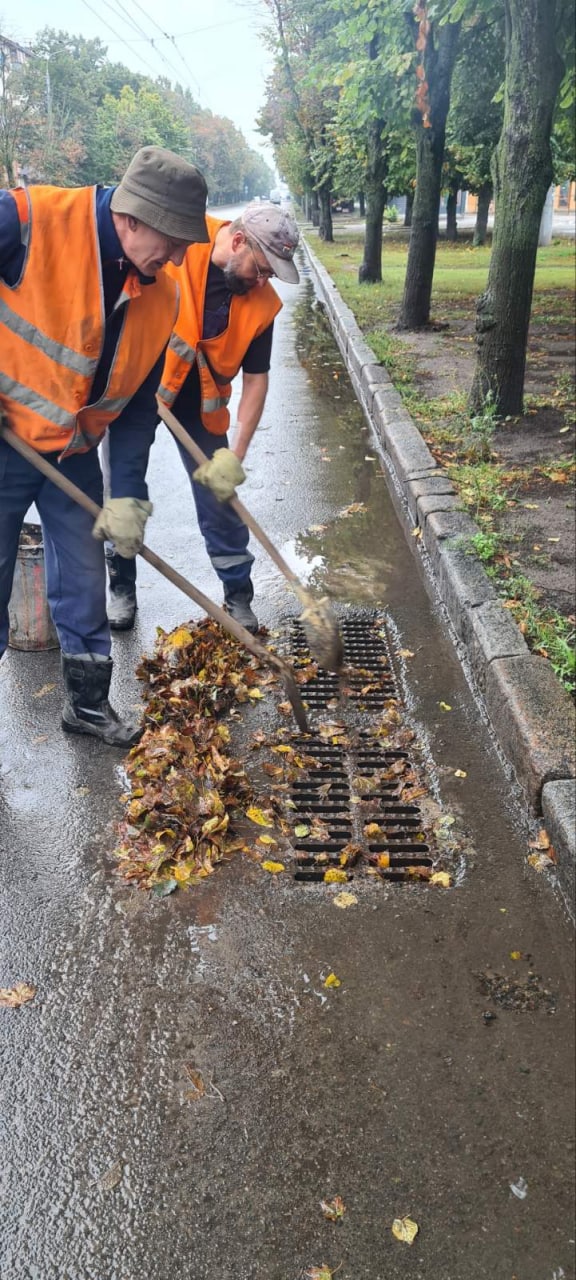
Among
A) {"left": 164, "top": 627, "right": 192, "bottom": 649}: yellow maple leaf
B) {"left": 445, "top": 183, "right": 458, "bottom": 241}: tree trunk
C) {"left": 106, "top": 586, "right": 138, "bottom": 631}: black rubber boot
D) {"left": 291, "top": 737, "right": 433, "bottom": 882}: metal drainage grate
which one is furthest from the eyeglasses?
{"left": 445, "top": 183, "right": 458, "bottom": 241}: tree trunk

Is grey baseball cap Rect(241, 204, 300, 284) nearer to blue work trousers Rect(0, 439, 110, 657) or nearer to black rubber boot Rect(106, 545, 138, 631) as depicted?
blue work trousers Rect(0, 439, 110, 657)

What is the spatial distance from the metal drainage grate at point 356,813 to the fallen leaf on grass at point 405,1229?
1.05m

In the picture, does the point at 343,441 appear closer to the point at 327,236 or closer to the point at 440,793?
the point at 440,793

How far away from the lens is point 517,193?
6684 millimetres

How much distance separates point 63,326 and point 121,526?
2.06ft

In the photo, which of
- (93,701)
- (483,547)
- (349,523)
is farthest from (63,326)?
(349,523)

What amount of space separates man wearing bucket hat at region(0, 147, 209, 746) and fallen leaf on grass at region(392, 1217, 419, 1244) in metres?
2.01

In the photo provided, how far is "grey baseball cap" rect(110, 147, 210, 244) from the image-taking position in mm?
2645

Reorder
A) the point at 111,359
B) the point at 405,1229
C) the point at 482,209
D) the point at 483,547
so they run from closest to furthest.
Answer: the point at 405,1229 < the point at 111,359 < the point at 483,547 < the point at 482,209

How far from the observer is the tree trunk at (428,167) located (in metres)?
9.93

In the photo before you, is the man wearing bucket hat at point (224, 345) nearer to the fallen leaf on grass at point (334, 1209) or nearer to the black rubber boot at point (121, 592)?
the black rubber boot at point (121, 592)

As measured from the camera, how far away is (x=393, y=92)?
36.0ft

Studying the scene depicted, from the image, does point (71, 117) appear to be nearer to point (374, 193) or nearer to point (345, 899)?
point (374, 193)

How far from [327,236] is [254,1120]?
109 ft
